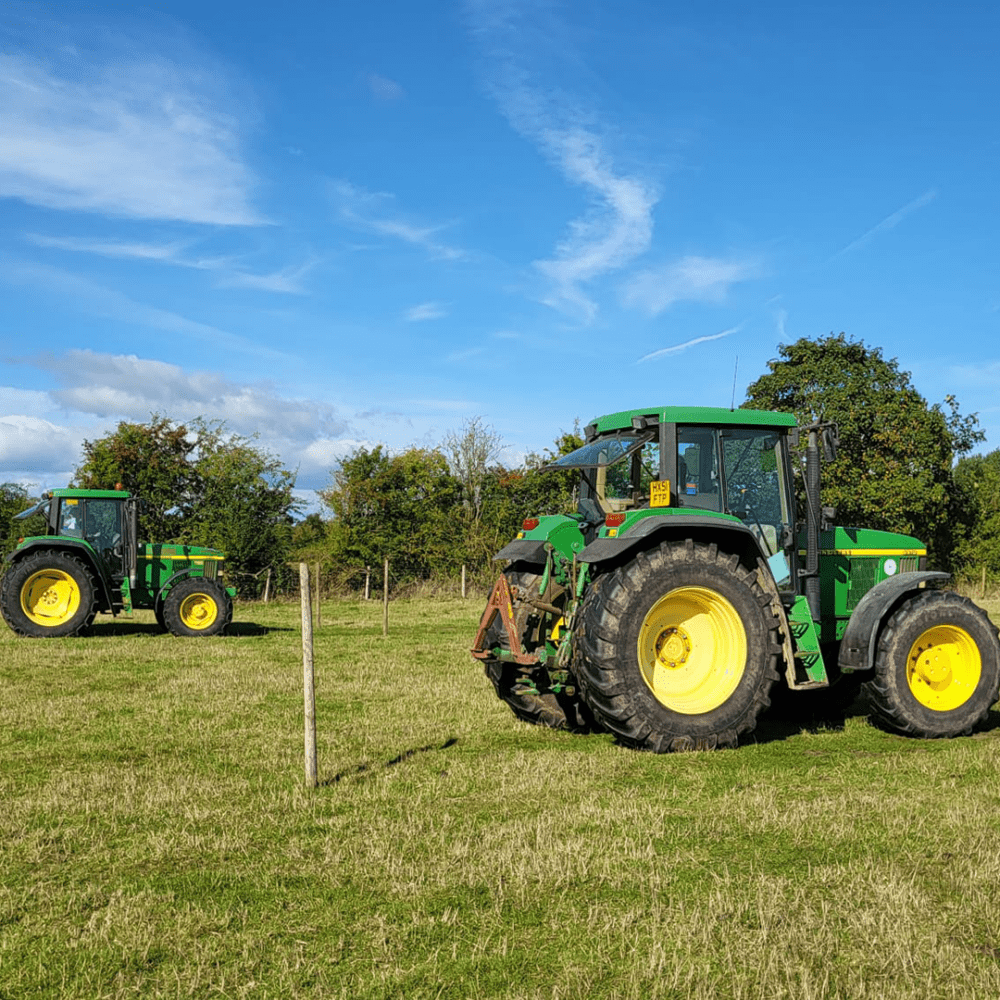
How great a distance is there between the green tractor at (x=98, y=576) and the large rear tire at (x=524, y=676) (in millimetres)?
9633

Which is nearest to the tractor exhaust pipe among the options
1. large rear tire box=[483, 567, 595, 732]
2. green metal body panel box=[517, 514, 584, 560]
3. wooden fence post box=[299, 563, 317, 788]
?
green metal body panel box=[517, 514, 584, 560]

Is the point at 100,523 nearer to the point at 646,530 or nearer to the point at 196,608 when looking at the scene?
the point at 196,608

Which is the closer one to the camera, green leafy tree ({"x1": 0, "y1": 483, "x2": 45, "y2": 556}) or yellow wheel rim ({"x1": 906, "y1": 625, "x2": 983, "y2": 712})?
yellow wheel rim ({"x1": 906, "y1": 625, "x2": 983, "y2": 712})

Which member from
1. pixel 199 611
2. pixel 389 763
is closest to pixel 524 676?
pixel 389 763

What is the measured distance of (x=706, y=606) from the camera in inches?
272

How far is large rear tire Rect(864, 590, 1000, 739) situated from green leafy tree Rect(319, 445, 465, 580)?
935 inches

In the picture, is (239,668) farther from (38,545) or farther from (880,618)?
(880,618)

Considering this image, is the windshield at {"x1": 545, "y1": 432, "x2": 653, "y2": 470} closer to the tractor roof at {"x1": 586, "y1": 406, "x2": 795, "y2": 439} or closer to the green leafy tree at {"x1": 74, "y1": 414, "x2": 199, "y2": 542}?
the tractor roof at {"x1": 586, "y1": 406, "x2": 795, "y2": 439}

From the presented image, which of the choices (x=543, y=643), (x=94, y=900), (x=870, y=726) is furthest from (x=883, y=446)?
(x=94, y=900)

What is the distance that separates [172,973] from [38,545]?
14.1 m

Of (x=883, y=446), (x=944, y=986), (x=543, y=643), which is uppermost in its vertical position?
(x=883, y=446)

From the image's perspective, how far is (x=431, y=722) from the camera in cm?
812

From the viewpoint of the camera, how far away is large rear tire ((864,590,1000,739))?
23.8 feet

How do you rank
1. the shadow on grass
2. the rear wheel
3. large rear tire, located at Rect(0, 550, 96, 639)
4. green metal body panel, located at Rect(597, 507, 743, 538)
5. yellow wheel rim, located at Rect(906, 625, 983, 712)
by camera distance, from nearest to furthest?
the shadow on grass → green metal body panel, located at Rect(597, 507, 743, 538) → yellow wheel rim, located at Rect(906, 625, 983, 712) → large rear tire, located at Rect(0, 550, 96, 639) → the rear wheel
